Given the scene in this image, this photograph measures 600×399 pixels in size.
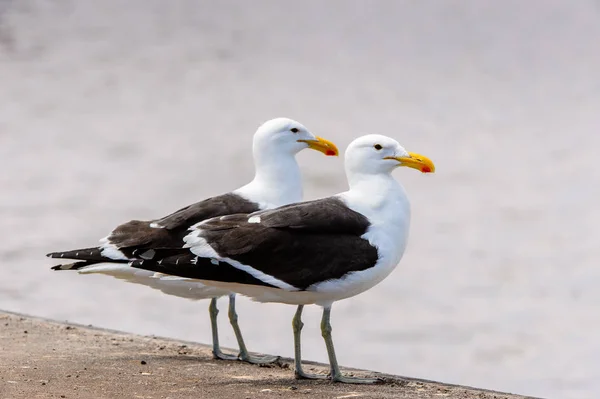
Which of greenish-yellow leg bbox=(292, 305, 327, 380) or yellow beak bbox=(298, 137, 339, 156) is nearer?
greenish-yellow leg bbox=(292, 305, 327, 380)

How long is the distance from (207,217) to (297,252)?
1.05 m

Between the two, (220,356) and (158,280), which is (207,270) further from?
(220,356)

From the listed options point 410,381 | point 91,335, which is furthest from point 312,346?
point 410,381

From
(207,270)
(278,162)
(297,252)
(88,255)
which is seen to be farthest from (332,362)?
(278,162)

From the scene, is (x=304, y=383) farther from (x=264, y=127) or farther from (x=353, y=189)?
(x=264, y=127)

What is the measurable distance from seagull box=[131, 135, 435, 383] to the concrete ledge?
0.35 metres

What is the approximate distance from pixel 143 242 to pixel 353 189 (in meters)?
1.22

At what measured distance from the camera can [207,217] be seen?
694 centimetres

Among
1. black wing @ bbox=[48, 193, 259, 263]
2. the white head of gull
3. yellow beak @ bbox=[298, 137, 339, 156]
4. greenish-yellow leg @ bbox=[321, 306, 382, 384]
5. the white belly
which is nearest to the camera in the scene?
greenish-yellow leg @ bbox=[321, 306, 382, 384]

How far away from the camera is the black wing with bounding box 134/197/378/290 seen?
19.7ft

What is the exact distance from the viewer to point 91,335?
25.0 ft

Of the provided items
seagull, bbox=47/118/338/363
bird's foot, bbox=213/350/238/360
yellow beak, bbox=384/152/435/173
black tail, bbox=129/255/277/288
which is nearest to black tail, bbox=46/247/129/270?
seagull, bbox=47/118/338/363

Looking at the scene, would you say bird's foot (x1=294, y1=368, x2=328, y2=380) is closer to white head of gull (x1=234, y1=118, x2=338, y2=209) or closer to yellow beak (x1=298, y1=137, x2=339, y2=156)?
white head of gull (x1=234, y1=118, x2=338, y2=209)

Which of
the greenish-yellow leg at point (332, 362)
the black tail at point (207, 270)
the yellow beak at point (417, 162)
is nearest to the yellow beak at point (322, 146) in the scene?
the yellow beak at point (417, 162)
